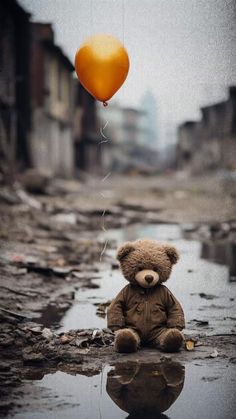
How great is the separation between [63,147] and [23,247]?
19.5 meters

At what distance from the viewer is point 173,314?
3.86m

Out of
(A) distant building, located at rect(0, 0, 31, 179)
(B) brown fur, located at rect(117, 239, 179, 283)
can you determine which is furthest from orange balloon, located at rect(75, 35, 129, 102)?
(A) distant building, located at rect(0, 0, 31, 179)

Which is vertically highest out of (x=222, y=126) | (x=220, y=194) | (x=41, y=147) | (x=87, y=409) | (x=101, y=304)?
(x=222, y=126)

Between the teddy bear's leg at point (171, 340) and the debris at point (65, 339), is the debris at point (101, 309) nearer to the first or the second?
the debris at point (65, 339)

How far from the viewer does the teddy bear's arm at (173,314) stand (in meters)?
3.82

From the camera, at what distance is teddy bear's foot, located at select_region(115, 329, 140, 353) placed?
3.64 m

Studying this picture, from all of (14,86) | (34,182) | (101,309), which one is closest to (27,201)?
(34,182)

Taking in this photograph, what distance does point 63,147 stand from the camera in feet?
88.5

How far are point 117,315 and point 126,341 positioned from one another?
0.25 metres

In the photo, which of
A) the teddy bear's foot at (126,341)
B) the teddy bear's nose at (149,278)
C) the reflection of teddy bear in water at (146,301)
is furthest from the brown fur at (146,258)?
the teddy bear's foot at (126,341)

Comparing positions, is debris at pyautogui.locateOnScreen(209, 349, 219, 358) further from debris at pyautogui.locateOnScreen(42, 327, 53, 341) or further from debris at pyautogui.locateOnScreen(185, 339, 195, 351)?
debris at pyautogui.locateOnScreen(42, 327, 53, 341)

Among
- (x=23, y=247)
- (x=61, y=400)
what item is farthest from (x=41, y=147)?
(x=61, y=400)

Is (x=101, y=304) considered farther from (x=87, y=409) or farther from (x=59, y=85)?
(x=59, y=85)

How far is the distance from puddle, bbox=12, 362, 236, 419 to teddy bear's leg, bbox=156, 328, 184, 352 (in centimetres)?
21
